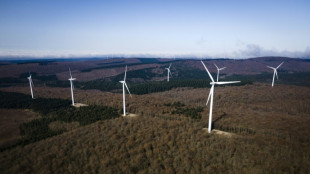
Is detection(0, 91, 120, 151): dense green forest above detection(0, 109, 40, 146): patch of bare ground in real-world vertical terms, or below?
above

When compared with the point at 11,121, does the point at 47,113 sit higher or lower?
higher

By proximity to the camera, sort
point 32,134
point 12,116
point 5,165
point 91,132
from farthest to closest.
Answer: point 12,116
point 32,134
point 91,132
point 5,165

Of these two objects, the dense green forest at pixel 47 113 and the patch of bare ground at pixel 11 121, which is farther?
the dense green forest at pixel 47 113

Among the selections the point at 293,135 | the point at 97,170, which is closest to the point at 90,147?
the point at 97,170

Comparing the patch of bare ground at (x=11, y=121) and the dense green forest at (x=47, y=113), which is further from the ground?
the dense green forest at (x=47, y=113)

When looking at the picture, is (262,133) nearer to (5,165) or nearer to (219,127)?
(219,127)

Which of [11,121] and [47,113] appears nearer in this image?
[11,121]

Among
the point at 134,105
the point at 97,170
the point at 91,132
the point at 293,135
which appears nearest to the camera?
the point at 97,170

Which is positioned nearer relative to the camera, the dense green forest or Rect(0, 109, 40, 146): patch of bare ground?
Rect(0, 109, 40, 146): patch of bare ground
